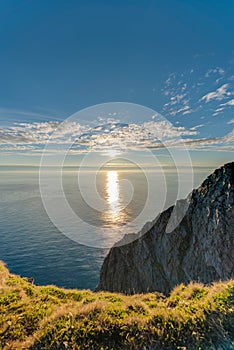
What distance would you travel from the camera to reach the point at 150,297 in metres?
9.73

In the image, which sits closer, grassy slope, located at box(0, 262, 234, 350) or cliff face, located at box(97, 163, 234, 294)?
grassy slope, located at box(0, 262, 234, 350)

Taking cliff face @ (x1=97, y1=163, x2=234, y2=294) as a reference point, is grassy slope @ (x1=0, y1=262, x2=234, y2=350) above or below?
above

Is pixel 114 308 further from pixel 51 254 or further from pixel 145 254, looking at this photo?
pixel 51 254

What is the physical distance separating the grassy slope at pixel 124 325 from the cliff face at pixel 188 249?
10.2m

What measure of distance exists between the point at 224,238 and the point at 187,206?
10.8 meters

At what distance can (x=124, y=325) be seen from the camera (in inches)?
238

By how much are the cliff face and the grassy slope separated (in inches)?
402

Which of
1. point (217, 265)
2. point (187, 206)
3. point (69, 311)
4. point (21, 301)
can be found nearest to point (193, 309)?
point (69, 311)

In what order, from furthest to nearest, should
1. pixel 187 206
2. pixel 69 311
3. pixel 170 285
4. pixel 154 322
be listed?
pixel 187 206 < pixel 170 285 < pixel 69 311 < pixel 154 322

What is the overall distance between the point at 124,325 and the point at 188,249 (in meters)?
28.2

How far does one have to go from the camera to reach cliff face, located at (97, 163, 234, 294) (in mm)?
23547

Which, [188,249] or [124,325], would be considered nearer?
[124,325]

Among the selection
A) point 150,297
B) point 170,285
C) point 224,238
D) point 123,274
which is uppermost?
point 150,297

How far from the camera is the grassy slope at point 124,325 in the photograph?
18.1 feet
